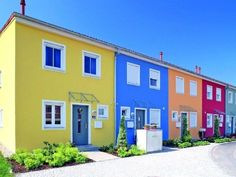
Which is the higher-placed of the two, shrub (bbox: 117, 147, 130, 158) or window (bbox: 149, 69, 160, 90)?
window (bbox: 149, 69, 160, 90)

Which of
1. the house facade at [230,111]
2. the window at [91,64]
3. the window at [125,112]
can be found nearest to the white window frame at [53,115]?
the window at [91,64]

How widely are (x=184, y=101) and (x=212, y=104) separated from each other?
259 inches

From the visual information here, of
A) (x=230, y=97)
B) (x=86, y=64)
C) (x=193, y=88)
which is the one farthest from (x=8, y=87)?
(x=230, y=97)

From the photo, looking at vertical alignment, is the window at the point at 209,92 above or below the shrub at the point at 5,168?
above

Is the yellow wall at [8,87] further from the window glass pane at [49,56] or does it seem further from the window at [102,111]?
the window at [102,111]

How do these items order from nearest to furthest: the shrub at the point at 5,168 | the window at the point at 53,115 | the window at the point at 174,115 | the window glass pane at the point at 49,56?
the shrub at the point at 5,168
the window at the point at 53,115
the window glass pane at the point at 49,56
the window at the point at 174,115

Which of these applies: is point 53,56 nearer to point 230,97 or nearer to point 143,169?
point 143,169

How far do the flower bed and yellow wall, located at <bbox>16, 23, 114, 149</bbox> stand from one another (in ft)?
3.90

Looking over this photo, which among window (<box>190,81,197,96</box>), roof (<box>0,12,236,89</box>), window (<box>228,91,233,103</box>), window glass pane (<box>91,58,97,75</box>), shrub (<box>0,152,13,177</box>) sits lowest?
shrub (<box>0,152,13,177</box>)

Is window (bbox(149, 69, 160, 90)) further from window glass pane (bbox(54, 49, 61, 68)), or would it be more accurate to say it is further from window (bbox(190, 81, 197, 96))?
window glass pane (bbox(54, 49, 61, 68))

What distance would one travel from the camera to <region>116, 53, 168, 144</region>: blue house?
18.0 meters

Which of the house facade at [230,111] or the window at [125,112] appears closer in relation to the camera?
the window at [125,112]

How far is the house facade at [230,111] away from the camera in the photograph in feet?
109

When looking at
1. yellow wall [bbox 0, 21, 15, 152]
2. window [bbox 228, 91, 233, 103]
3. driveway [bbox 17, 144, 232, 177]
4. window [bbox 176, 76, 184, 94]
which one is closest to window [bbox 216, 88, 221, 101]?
window [bbox 228, 91, 233, 103]
